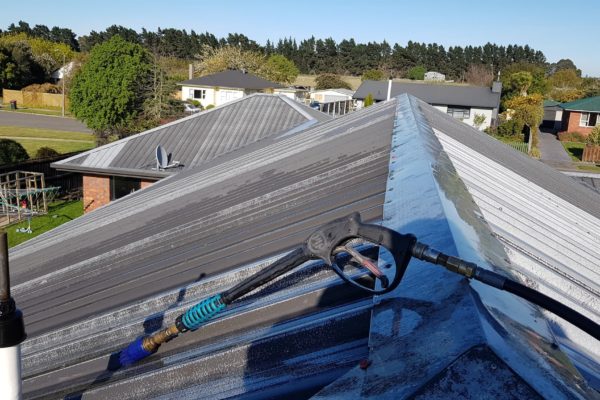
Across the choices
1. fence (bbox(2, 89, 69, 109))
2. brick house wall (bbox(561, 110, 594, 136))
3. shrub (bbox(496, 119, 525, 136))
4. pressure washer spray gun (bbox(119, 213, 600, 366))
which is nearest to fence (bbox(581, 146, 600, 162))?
Answer: shrub (bbox(496, 119, 525, 136))

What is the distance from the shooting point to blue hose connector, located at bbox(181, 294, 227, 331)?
9.37 feet

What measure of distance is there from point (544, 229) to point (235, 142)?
13806 millimetres

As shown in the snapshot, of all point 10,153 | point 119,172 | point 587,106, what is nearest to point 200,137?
point 119,172

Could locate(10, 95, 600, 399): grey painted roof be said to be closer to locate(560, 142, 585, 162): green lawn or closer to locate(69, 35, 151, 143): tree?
locate(69, 35, 151, 143): tree

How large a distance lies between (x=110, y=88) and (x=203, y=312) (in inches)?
1358

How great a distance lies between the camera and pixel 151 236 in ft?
17.8

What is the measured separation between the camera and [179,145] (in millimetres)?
18172

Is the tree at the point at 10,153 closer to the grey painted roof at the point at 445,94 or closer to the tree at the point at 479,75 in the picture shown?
the grey painted roof at the point at 445,94

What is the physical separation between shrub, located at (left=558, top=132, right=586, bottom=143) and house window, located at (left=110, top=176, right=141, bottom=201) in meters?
42.5

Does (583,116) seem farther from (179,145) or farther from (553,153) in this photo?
(179,145)

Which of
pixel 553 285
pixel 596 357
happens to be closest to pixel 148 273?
pixel 553 285

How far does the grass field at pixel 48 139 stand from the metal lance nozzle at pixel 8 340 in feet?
116

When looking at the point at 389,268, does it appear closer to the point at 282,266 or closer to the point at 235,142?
the point at 282,266

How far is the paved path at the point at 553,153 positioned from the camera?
37094 millimetres
